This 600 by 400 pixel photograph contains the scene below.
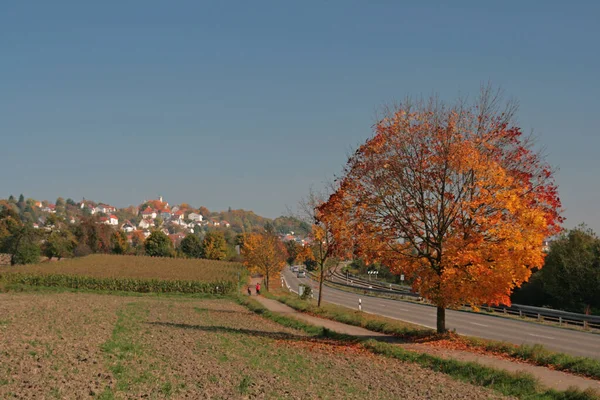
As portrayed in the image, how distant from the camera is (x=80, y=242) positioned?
12875cm

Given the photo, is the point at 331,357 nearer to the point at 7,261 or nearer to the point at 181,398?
the point at 181,398

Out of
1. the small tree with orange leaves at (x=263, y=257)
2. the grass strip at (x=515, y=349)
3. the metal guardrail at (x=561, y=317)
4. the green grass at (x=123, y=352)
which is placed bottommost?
the green grass at (x=123, y=352)

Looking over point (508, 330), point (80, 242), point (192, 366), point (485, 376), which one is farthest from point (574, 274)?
point (80, 242)

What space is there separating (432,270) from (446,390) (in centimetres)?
800

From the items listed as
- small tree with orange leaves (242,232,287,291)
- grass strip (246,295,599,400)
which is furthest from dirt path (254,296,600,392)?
small tree with orange leaves (242,232,287,291)

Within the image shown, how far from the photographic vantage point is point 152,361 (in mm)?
17844

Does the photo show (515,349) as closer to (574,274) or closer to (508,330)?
(508,330)

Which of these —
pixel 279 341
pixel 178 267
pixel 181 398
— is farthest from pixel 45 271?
pixel 181 398

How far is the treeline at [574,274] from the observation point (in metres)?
45.8

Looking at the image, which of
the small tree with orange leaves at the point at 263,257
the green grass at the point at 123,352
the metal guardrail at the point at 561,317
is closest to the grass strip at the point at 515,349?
the green grass at the point at 123,352

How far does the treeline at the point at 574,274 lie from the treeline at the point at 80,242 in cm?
8726

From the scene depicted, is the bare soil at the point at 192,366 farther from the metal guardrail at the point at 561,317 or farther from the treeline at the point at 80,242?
the treeline at the point at 80,242

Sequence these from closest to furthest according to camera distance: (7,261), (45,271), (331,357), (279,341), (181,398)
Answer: (181,398), (331,357), (279,341), (45,271), (7,261)

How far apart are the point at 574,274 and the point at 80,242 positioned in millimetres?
107988
